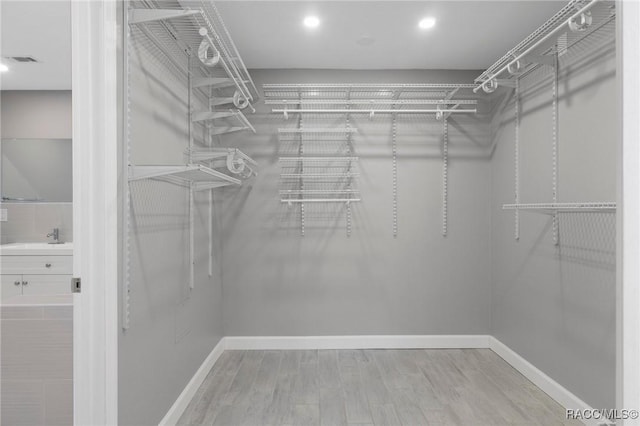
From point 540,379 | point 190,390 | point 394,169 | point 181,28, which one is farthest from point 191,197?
point 540,379

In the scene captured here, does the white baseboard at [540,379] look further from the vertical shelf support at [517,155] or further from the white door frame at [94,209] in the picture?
the white door frame at [94,209]

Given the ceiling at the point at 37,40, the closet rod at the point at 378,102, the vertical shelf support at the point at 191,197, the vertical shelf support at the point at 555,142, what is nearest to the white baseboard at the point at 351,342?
the vertical shelf support at the point at 191,197

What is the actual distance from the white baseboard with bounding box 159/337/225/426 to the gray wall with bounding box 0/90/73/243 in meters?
→ 1.97

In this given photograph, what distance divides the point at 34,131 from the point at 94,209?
310cm

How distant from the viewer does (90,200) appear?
1413 mm

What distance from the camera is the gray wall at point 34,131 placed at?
3.65 metres

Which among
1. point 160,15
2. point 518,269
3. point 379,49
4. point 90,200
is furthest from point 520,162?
point 90,200

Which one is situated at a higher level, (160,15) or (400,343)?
(160,15)

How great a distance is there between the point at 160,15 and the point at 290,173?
1.87 metres

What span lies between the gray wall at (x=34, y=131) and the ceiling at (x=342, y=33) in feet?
1.10

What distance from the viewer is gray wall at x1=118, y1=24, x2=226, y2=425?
171 cm

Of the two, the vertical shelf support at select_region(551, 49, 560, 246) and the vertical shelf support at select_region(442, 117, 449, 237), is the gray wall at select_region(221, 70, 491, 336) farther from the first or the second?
the vertical shelf support at select_region(551, 49, 560, 246)

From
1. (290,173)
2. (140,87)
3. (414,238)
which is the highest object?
(140,87)

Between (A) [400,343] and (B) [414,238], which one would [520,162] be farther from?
(A) [400,343]
